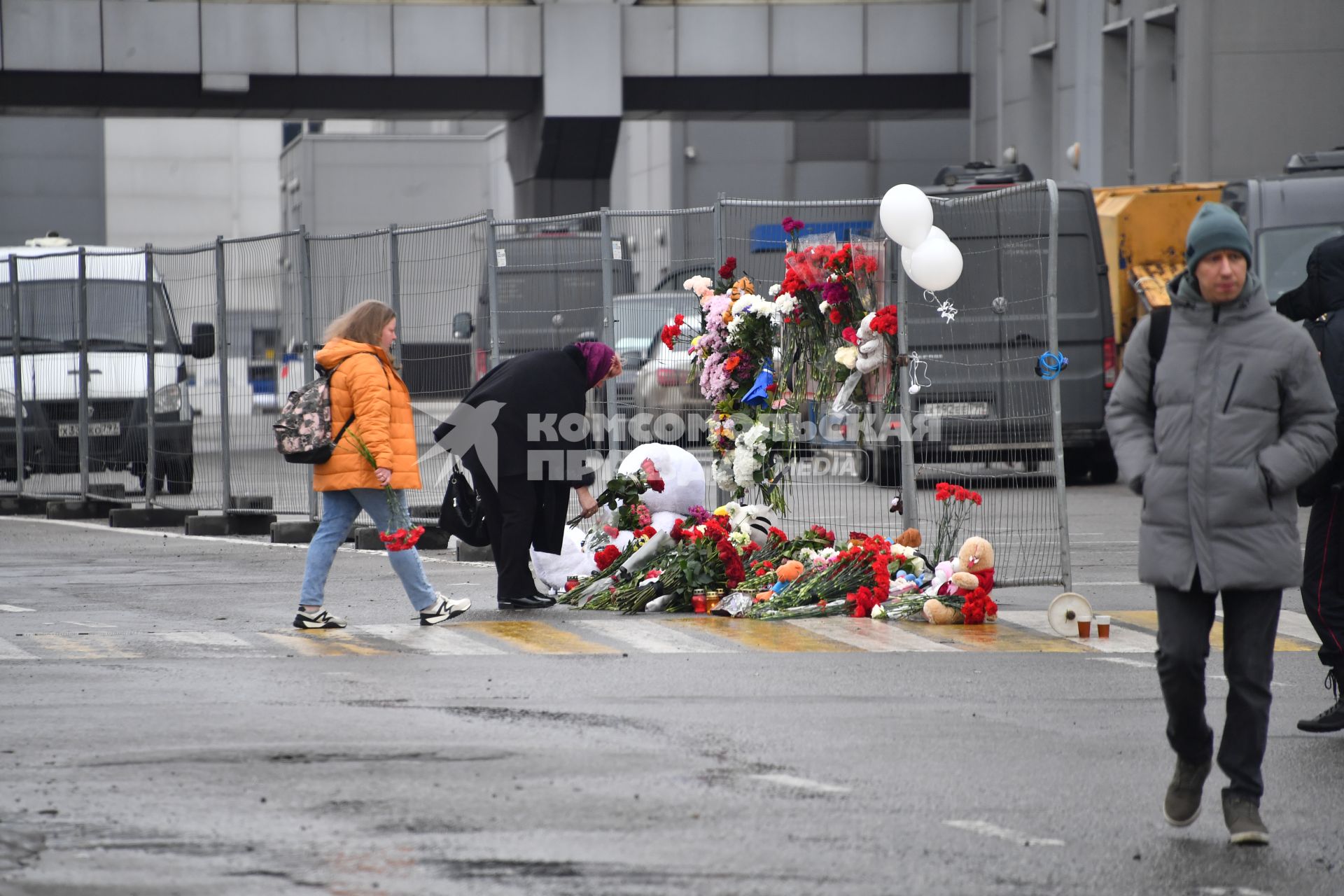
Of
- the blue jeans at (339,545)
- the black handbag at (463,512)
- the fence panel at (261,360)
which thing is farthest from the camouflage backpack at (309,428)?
the fence panel at (261,360)

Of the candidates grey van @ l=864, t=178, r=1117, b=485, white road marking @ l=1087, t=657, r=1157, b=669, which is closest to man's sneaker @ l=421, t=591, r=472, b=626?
grey van @ l=864, t=178, r=1117, b=485

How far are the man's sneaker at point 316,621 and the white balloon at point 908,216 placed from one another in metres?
3.57

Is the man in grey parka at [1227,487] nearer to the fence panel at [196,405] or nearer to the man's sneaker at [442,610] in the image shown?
the man's sneaker at [442,610]

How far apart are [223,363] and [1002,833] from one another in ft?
41.2

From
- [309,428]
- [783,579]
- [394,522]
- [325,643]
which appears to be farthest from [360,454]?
[783,579]

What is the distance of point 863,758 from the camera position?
7.20 meters

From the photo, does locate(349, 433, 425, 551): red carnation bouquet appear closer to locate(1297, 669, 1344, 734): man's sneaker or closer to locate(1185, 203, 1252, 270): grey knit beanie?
locate(1297, 669, 1344, 734): man's sneaker

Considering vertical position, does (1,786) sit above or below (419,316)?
below

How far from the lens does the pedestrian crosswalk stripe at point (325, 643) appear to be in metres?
9.91

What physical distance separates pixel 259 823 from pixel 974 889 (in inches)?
83.4

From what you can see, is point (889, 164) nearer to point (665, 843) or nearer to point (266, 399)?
point (266, 399)

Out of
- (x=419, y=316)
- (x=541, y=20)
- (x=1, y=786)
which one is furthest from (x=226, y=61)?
(x=1, y=786)

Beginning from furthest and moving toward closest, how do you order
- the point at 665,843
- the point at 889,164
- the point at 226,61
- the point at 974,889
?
the point at 889,164, the point at 226,61, the point at 665,843, the point at 974,889

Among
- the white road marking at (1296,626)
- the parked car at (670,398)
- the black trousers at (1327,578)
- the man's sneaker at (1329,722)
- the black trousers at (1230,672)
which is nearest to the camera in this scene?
the black trousers at (1230,672)
